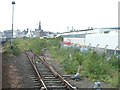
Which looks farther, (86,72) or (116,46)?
(116,46)

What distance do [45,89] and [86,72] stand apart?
5.65m

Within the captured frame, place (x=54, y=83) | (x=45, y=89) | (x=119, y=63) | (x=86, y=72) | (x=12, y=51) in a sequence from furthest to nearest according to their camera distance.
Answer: (x=12, y=51) < (x=119, y=63) < (x=86, y=72) < (x=54, y=83) < (x=45, y=89)

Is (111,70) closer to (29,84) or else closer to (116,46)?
(29,84)

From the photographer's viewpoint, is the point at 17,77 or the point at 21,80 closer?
the point at 21,80

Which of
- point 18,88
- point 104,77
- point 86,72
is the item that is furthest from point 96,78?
point 18,88

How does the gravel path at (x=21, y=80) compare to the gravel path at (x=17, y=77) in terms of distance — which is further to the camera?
the gravel path at (x=21, y=80)

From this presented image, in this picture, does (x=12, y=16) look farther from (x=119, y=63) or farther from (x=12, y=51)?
(x=119, y=63)

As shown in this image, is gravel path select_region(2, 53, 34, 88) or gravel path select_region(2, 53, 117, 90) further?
gravel path select_region(2, 53, 117, 90)

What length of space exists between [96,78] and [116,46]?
9391mm

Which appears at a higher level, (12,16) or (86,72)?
(12,16)

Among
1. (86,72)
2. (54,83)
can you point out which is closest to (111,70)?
(86,72)

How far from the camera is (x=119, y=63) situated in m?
17.2

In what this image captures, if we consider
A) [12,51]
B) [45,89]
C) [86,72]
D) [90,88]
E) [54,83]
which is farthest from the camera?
[12,51]

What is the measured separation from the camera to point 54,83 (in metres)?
12.6
